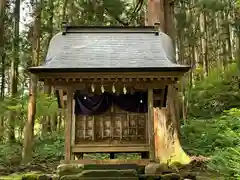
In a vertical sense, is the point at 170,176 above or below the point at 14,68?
below

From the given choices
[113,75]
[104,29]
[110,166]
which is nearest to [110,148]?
[110,166]

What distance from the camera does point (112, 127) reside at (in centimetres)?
988

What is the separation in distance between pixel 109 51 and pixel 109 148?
2.80 m

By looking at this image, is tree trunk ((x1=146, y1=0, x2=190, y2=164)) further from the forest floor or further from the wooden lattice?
the wooden lattice

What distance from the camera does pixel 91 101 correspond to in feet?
33.5

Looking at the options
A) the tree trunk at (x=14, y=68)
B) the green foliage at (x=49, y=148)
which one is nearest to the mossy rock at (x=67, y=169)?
the green foliage at (x=49, y=148)

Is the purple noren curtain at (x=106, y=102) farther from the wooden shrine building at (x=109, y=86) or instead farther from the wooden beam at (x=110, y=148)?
the wooden beam at (x=110, y=148)

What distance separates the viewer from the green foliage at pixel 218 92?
18656 mm

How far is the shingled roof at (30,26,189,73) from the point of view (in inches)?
360

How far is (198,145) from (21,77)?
17608 millimetres

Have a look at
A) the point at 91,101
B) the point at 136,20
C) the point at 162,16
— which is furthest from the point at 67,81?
the point at 136,20

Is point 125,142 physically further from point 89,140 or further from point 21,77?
point 21,77

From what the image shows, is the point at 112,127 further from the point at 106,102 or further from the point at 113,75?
the point at 113,75

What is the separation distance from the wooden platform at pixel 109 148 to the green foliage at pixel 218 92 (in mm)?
9793
